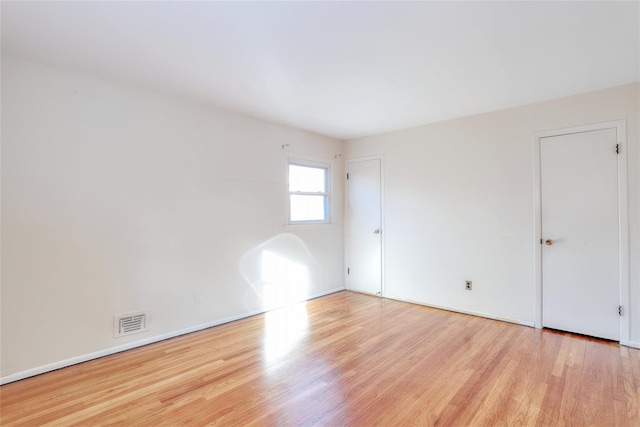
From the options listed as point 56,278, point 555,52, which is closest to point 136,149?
point 56,278

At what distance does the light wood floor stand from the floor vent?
0.63 ft

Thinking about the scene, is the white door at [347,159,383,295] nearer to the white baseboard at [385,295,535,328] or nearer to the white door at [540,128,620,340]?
the white baseboard at [385,295,535,328]

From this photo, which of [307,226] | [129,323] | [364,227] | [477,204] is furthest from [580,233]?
[129,323]

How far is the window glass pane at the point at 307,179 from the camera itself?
14.5ft

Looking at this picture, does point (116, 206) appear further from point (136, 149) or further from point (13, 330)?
point (13, 330)

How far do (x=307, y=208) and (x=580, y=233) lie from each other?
10.6ft

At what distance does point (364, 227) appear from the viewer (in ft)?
15.9

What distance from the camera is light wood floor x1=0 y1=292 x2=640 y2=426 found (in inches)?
74.5

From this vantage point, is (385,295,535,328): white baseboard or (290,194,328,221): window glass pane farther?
(290,194,328,221): window glass pane

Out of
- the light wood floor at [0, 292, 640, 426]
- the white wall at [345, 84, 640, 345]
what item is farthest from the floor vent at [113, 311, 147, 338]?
the white wall at [345, 84, 640, 345]

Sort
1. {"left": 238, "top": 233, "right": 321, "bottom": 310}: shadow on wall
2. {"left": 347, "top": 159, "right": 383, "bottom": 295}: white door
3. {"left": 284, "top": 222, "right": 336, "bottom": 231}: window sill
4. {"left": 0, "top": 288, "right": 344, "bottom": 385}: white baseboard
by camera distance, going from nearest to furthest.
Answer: {"left": 0, "top": 288, "right": 344, "bottom": 385}: white baseboard, {"left": 238, "top": 233, "right": 321, "bottom": 310}: shadow on wall, {"left": 284, "top": 222, "right": 336, "bottom": 231}: window sill, {"left": 347, "top": 159, "right": 383, "bottom": 295}: white door

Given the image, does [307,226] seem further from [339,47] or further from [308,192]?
[339,47]

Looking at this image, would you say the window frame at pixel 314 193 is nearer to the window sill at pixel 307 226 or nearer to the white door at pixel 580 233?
the window sill at pixel 307 226

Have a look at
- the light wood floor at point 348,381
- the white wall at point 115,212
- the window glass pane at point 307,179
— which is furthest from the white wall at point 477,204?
the white wall at point 115,212
